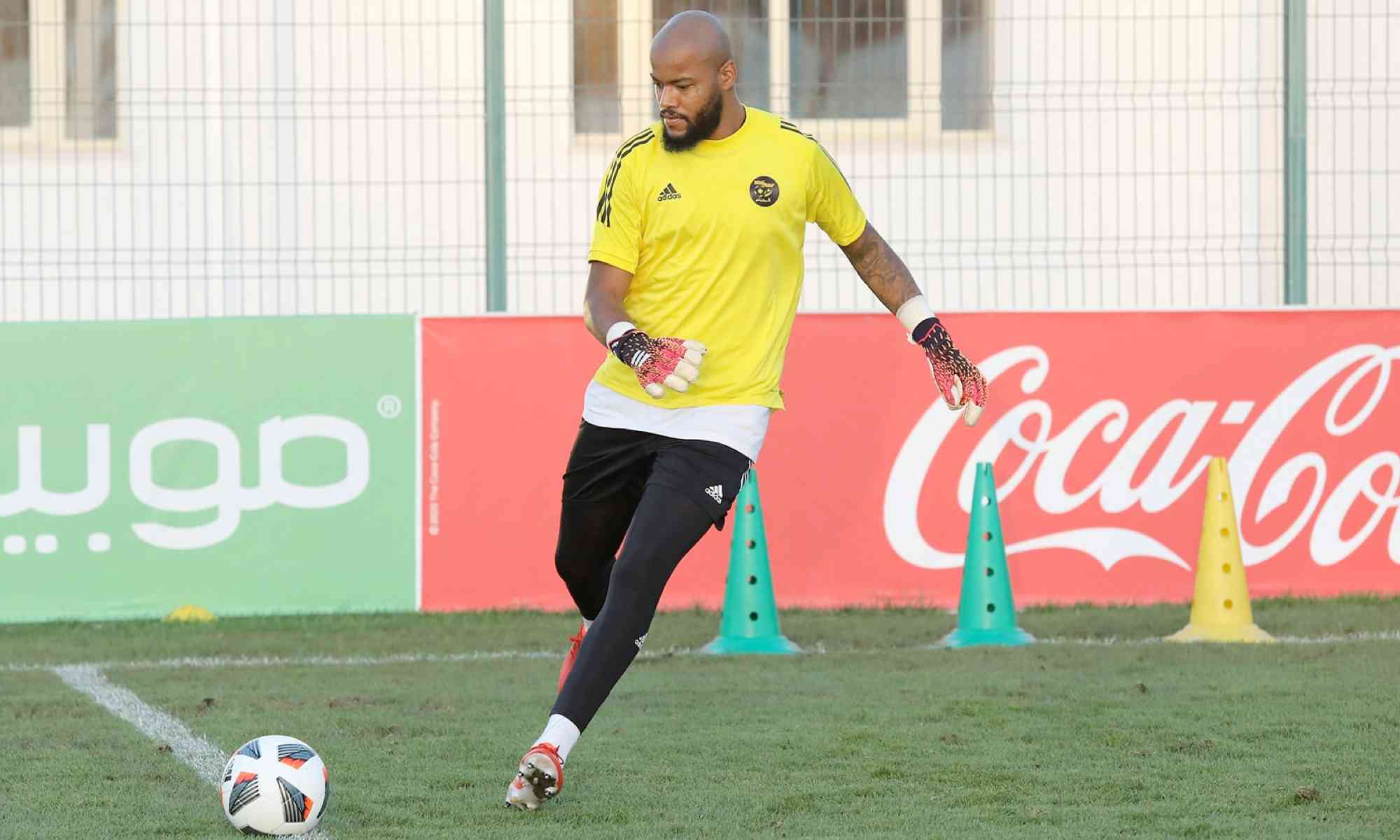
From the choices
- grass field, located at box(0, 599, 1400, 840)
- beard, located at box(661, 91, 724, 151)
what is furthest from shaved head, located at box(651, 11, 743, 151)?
grass field, located at box(0, 599, 1400, 840)

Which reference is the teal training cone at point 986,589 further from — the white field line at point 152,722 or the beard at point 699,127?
the beard at point 699,127

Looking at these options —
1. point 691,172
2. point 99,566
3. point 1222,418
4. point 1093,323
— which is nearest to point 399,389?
point 99,566

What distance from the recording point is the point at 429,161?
38.7 ft


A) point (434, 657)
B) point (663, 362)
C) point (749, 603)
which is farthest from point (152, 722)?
point (749, 603)

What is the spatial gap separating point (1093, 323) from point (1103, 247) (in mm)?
2578

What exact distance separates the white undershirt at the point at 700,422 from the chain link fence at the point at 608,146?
260 inches

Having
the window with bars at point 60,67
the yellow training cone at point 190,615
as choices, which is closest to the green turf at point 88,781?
the yellow training cone at point 190,615

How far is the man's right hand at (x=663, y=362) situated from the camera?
180 inches

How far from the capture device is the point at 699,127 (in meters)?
4.95

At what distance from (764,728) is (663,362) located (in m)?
1.76

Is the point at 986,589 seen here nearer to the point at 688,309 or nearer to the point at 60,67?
the point at 688,309

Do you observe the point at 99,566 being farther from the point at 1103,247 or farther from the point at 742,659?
the point at 1103,247

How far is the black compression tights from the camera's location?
4719mm

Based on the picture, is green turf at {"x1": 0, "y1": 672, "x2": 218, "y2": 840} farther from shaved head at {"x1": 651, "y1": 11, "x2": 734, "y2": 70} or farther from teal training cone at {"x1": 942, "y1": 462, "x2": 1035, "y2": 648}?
teal training cone at {"x1": 942, "y1": 462, "x2": 1035, "y2": 648}
